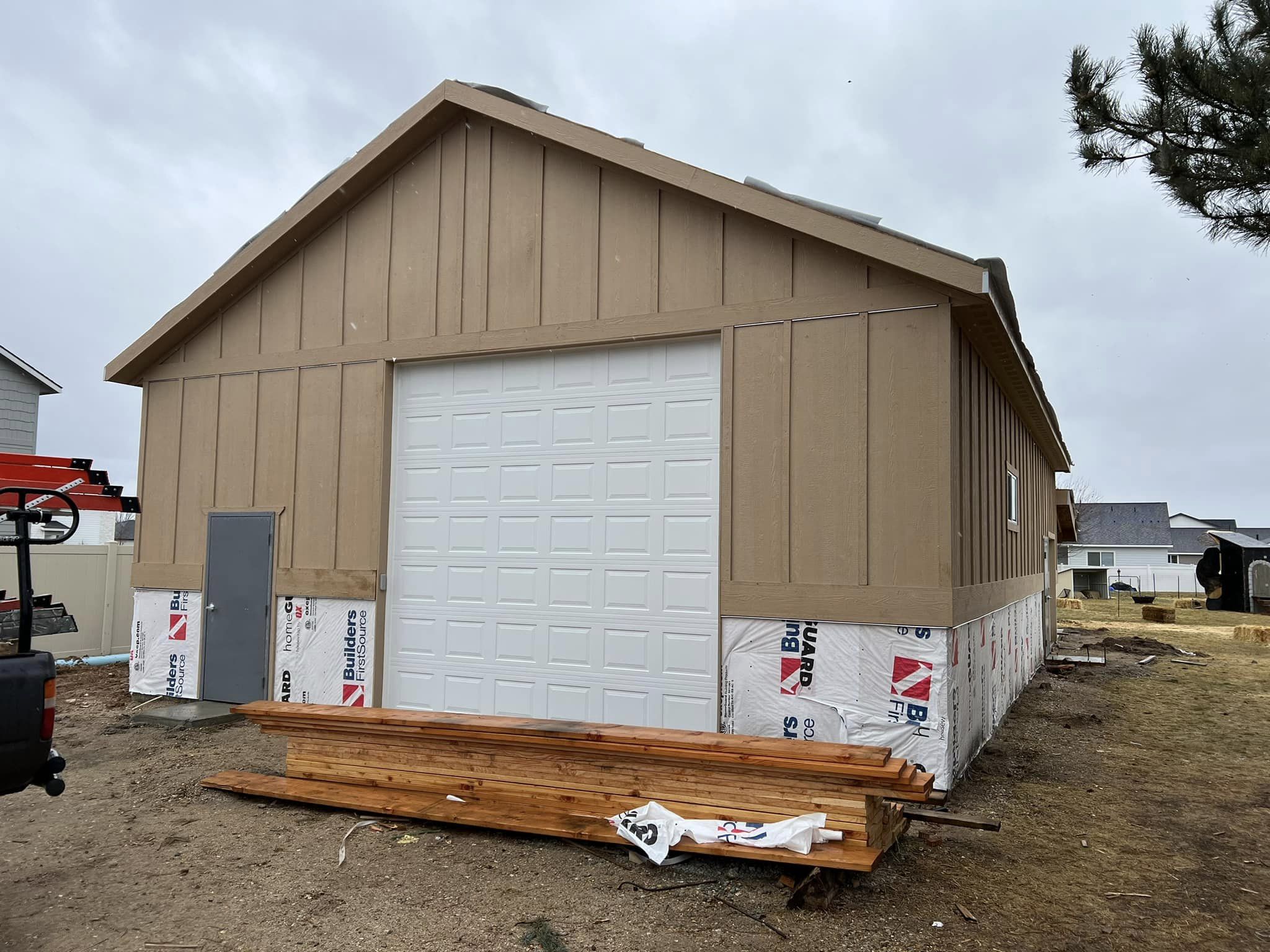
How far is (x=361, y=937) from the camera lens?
12.7 ft

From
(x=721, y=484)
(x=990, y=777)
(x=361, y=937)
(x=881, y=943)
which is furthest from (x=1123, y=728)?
(x=361, y=937)

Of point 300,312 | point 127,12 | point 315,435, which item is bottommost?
point 315,435

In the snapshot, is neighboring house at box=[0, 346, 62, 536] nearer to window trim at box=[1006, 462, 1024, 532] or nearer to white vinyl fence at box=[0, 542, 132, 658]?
white vinyl fence at box=[0, 542, 132, 658]

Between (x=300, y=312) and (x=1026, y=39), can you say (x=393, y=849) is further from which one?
(x=1026, y=39)

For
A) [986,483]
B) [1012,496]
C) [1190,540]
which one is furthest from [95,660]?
[1190,540]

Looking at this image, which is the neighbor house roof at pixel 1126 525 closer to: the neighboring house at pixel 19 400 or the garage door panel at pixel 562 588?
the garage door panel at pixel 562 588

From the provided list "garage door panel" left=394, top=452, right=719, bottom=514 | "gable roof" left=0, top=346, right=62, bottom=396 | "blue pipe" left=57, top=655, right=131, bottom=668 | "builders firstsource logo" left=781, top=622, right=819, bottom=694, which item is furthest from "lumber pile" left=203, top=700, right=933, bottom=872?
"gable roof" left=0, top=346, right=62, bottom=396

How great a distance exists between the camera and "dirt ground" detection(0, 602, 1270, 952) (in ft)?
12.9

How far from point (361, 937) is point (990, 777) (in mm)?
5220

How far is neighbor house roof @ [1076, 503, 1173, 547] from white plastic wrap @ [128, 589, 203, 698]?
52.9m

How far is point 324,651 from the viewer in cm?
857

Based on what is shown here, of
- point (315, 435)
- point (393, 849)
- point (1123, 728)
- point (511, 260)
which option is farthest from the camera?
point (1123, 728)

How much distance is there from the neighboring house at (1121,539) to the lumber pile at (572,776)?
5180 centimetres

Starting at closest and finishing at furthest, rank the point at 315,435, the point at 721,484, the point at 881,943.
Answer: the point at 881,943 < the point at 721,484 < the point at 315,435
